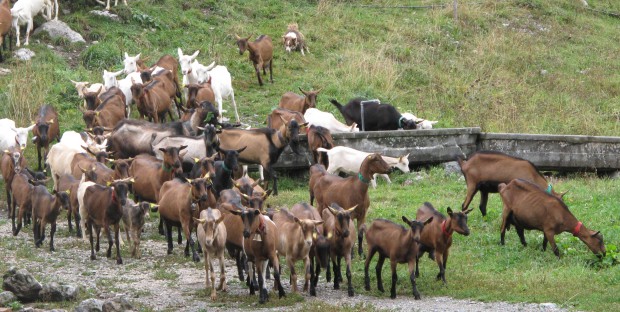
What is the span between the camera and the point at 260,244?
1318 cm

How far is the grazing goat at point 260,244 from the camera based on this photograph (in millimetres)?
13047

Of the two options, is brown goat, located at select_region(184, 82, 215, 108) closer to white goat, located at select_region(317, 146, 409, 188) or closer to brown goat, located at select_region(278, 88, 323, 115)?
brown goat, located at select_region(278, 88, 323, 115)

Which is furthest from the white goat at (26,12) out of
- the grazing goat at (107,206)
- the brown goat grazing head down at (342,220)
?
Answer: the brown goat grazing head down at (342,220)

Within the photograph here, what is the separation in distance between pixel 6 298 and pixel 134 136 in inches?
284

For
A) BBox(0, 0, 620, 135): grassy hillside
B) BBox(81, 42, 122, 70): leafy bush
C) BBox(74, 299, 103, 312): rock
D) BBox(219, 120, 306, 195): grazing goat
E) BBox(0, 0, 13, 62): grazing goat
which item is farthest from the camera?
BBox(81, 42, 122, 70): leafy bush

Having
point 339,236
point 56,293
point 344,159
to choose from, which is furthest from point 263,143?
point 56,293

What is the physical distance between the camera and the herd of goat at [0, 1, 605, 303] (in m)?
13.5

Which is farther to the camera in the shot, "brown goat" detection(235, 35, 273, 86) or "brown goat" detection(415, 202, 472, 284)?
"brown goat" detection(235, 35, 273, 86)

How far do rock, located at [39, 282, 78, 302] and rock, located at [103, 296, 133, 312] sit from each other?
0.83 metres

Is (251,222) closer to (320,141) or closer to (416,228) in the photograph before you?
(416,228)

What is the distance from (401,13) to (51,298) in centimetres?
2160

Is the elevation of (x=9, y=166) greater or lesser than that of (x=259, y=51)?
lesser

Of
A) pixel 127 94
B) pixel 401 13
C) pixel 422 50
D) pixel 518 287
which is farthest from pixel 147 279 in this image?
pixel 401 13

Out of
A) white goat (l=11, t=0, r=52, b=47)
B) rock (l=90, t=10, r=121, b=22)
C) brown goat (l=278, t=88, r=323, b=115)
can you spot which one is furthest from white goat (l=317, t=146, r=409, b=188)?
rock (l=90, t=10, r=121, b=22)
